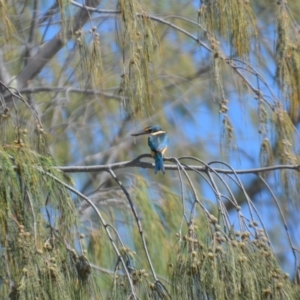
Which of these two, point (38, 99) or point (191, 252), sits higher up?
point (38, 99)

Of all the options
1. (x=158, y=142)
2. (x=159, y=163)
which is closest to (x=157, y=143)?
(x=158, y=142)

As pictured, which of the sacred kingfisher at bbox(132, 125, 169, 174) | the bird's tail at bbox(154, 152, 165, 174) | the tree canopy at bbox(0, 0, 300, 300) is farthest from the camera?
the sacred kingfisher at bbox(132, 125, 169, 174)

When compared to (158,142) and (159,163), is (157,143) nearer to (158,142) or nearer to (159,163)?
(158,142)

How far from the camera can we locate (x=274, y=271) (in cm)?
221

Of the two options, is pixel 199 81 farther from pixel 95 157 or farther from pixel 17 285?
pixel 17 285

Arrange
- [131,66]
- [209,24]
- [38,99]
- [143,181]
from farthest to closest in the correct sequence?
[38,99] → [143,181] → [209,24] → [131,66]

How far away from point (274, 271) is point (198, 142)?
8.09 feet

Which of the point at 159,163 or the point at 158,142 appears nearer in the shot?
the point at 159,163

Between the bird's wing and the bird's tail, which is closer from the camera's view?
the bird's tail

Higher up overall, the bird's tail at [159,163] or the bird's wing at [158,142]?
the bird's wing at [158,142]

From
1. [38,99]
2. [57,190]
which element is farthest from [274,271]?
[38,99]

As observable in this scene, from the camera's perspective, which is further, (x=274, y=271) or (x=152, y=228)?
(x=152, y=228)

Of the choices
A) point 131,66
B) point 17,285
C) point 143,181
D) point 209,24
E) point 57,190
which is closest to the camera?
point 17,285

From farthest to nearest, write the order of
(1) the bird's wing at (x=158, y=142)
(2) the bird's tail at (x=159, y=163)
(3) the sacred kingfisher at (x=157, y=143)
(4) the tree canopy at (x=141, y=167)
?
(1) the bird's wing at (x=158, y=142), (3) the sacred kingfisher at (x=157, y=143), (2) the bird's tail at (x=159, y=163), (4) the tree canopy at (x=141, y=167)
